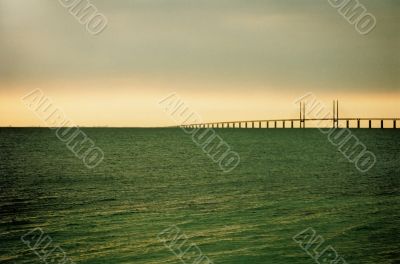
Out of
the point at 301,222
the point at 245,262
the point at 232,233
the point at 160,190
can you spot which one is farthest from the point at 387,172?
the point at 245,262

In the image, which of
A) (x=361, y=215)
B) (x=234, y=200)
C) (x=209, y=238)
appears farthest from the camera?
(x=234, y=200)

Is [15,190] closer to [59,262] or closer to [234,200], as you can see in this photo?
[234,200]

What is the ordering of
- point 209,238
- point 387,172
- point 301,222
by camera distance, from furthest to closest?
point 387,172 < point 301,222 < point 209,238

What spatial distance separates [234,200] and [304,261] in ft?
43.2

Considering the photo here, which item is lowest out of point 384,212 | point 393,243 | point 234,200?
point 393,243

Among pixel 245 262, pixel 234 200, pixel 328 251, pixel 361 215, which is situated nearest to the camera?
pixel 245 262

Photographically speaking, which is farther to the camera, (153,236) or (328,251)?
(153,236)

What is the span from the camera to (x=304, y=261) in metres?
20.3

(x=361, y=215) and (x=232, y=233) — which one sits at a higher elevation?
(x=361, y=215)

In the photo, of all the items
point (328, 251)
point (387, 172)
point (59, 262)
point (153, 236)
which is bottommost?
point (59, 262)

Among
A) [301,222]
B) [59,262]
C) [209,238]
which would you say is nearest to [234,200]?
[301,222]

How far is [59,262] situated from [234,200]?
14.9 meters

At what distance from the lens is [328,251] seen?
21516 mm

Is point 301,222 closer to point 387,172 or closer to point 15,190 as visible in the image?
point 15,190
